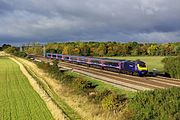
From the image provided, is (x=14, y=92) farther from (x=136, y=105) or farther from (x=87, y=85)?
(x=136, y=105)

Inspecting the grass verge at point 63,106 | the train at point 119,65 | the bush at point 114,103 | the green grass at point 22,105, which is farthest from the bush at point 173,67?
the bush at point 114,103

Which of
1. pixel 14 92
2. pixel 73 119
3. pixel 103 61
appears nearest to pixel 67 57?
pixel 103 61

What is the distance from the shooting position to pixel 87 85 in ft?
121

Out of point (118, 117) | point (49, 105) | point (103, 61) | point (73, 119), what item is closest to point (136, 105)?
point (118, 117)

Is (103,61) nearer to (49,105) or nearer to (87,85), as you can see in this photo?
(87,85)

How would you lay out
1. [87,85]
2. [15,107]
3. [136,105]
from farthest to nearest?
[87,85] < [15,107] < [136,105]

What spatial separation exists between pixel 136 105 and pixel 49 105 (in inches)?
467

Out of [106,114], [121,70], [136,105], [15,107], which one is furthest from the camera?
[121,70]

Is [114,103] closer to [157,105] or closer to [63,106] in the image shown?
[63,106]

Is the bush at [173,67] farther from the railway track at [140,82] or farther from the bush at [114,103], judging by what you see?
the bush at [114,103]

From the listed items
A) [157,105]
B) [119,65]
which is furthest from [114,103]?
[119,65]

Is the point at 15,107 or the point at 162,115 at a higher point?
the point at 162,115

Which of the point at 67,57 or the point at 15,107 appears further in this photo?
the point at 67,57

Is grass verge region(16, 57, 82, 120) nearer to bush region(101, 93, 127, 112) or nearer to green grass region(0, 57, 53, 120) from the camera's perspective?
green grass region(0, 57, 53, 120)
